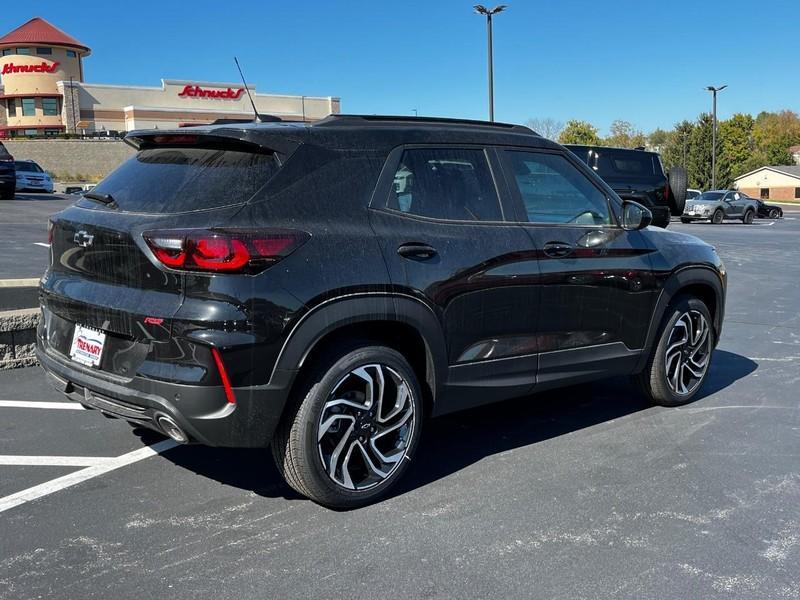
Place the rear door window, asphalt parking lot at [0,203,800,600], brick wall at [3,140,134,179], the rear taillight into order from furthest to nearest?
brick wall at [3,140,134,179] < the rear door window < the rear taillight < asphalt parking lot at [0,203,800,600]

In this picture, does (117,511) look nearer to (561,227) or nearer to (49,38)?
(561,227)

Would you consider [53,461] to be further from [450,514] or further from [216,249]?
[450,514]

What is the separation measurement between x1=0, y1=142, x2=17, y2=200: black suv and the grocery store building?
146 ft

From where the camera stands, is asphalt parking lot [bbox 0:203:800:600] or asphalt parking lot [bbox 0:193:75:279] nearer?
asphalt parking lot [bbox 0:203:800:600]

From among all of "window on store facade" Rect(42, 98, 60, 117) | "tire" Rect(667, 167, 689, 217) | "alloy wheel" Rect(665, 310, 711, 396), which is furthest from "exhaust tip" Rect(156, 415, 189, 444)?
"window on store facade" Rect(42, 98, 60, 117)

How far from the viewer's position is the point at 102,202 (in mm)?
3869

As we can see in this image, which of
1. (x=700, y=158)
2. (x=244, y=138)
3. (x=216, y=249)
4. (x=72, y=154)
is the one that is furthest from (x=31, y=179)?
(x=700, y=158)

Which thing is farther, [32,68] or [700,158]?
[700,158]

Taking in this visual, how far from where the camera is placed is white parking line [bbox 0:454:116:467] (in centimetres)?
420

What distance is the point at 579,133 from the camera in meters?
101

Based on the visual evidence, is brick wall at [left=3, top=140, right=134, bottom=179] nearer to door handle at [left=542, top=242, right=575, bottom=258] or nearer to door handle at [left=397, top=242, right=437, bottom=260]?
door handle at [left=542, top=242, right=575, bottom=258]

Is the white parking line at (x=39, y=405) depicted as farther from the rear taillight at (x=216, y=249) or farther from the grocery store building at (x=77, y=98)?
the grocery store building at (x=77, y=98)

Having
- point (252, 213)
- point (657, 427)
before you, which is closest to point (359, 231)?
point (252, 213)

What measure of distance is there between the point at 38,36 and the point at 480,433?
263 ft
